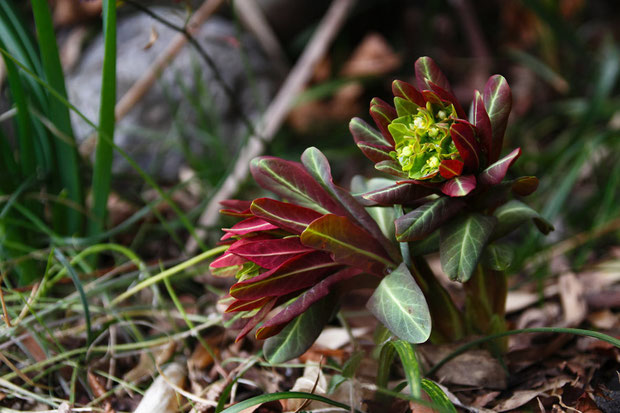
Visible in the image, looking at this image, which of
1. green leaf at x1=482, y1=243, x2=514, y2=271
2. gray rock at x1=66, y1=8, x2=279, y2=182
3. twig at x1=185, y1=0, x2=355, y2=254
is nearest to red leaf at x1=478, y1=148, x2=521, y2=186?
green leaf at x1=482, y1=243, x2=514, y2=271

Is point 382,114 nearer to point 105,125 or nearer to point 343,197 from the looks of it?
point 343,197

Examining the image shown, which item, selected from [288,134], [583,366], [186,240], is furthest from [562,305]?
[288,134]

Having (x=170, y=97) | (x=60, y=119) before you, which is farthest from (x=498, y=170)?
(x=170, y=97)

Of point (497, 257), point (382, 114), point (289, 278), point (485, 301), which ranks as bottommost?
point (485, 301)

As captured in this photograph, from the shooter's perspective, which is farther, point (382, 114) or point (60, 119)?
point (60, 119)

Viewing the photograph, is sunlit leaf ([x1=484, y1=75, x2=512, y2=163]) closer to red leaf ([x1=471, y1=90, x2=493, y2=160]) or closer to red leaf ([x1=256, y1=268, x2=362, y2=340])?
red leaf ([x1=471, y1=90, x2=493, y2=160])

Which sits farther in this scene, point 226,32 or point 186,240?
point 226,32

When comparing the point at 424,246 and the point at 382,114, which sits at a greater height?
the point at 382,114

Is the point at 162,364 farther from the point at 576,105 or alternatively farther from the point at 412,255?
the point at 576,105
